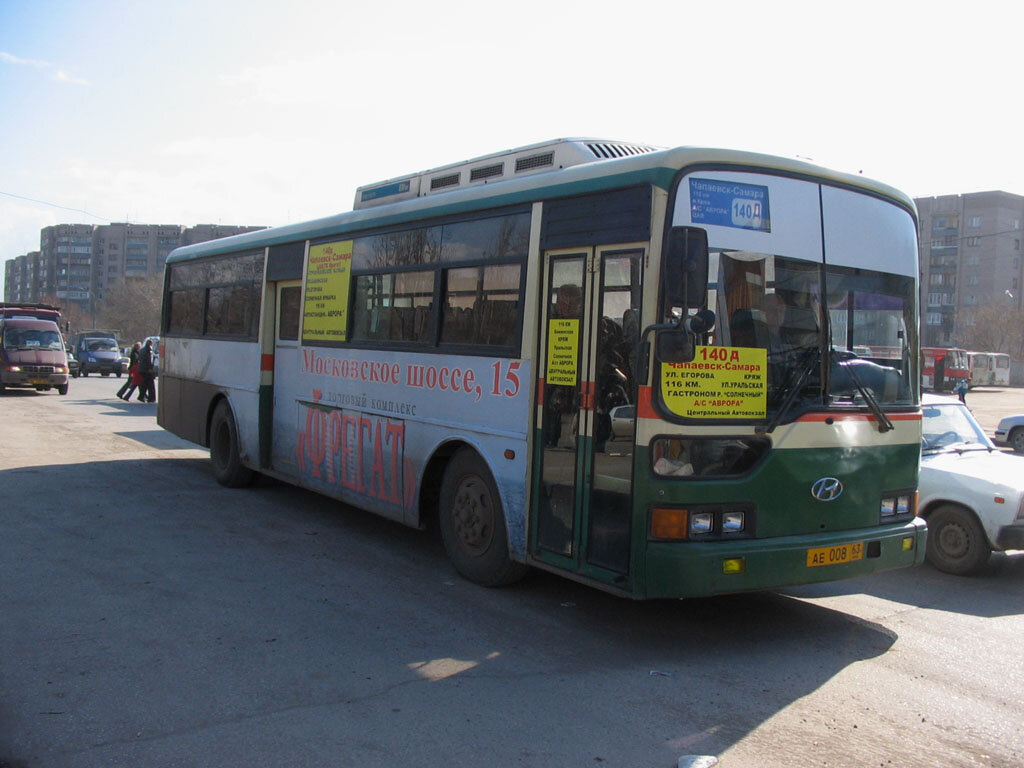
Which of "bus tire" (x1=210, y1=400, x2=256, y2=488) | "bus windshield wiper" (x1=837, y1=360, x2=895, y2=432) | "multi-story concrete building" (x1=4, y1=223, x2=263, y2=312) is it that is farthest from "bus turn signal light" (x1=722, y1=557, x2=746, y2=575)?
"multi-story concrete building" (x1=4, y1=223, x2=263, y2=312)

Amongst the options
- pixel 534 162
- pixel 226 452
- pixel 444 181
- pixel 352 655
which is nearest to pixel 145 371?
pixel 226 452

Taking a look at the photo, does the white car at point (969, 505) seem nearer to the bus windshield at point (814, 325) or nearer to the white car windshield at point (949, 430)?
the white car windshield at point (949, 430)

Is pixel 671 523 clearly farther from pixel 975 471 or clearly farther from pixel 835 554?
pixel 975 471

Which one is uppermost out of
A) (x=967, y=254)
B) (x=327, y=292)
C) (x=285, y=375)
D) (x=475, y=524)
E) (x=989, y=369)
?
(x=967, y=254)

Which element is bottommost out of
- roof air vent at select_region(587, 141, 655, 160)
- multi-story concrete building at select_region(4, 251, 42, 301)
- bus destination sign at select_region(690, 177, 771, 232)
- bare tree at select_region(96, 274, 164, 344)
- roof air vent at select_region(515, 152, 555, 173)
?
bus destination sign at select_region(690, 177, 771, 232)

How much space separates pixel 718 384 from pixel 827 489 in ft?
3.59

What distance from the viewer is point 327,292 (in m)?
9.36

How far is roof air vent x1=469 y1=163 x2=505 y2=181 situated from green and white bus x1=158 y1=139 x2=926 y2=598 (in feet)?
0.07

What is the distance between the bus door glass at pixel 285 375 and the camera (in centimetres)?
995

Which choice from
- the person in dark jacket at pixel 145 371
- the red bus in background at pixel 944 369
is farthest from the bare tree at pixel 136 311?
the red bus in background at pixel 944 369

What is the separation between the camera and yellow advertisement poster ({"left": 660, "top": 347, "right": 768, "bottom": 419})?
5.38m

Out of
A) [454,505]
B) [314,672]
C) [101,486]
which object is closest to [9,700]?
[314,672]

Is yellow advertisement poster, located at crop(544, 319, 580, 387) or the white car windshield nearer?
yellow advertisement poster, located at crop(544, 319, 580, 387)

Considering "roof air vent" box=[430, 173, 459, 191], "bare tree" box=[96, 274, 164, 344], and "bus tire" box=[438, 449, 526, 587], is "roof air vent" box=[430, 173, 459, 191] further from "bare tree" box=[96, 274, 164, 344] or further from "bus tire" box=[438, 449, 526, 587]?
"bare tree" box=[96, 274, 164, 344]
